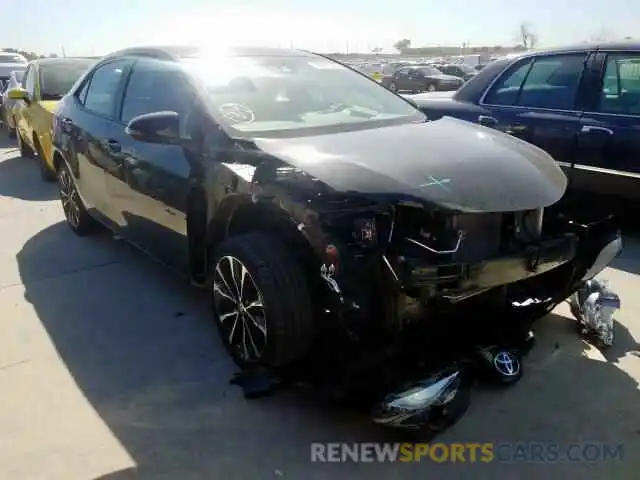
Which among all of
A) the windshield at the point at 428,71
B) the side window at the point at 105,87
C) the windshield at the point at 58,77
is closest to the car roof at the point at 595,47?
the side window at the point at 105,87

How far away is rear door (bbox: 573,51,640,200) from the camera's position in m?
4.71

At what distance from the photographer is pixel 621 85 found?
4891 mm

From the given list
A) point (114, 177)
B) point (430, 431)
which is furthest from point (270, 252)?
point (114, 177)

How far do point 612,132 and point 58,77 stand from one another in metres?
7.10

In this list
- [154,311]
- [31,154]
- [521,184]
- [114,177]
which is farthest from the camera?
[31,154]

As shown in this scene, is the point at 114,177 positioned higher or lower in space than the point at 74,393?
higher

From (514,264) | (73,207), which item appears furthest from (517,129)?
(73,207)

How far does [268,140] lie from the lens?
3.05m

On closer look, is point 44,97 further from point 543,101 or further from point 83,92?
point 543,101

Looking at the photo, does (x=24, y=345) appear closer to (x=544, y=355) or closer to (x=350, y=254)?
(x=350, y=254)

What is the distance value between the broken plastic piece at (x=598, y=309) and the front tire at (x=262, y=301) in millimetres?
1597

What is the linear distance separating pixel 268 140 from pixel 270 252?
0.61 meters

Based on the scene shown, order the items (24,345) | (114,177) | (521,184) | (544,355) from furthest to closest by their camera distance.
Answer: (114,177), (24,345), (544,355), (521,184)

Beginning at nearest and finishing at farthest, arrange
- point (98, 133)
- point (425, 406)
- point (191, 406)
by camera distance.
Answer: point (425, 406) → point (191, 406) → point (98, 133)
